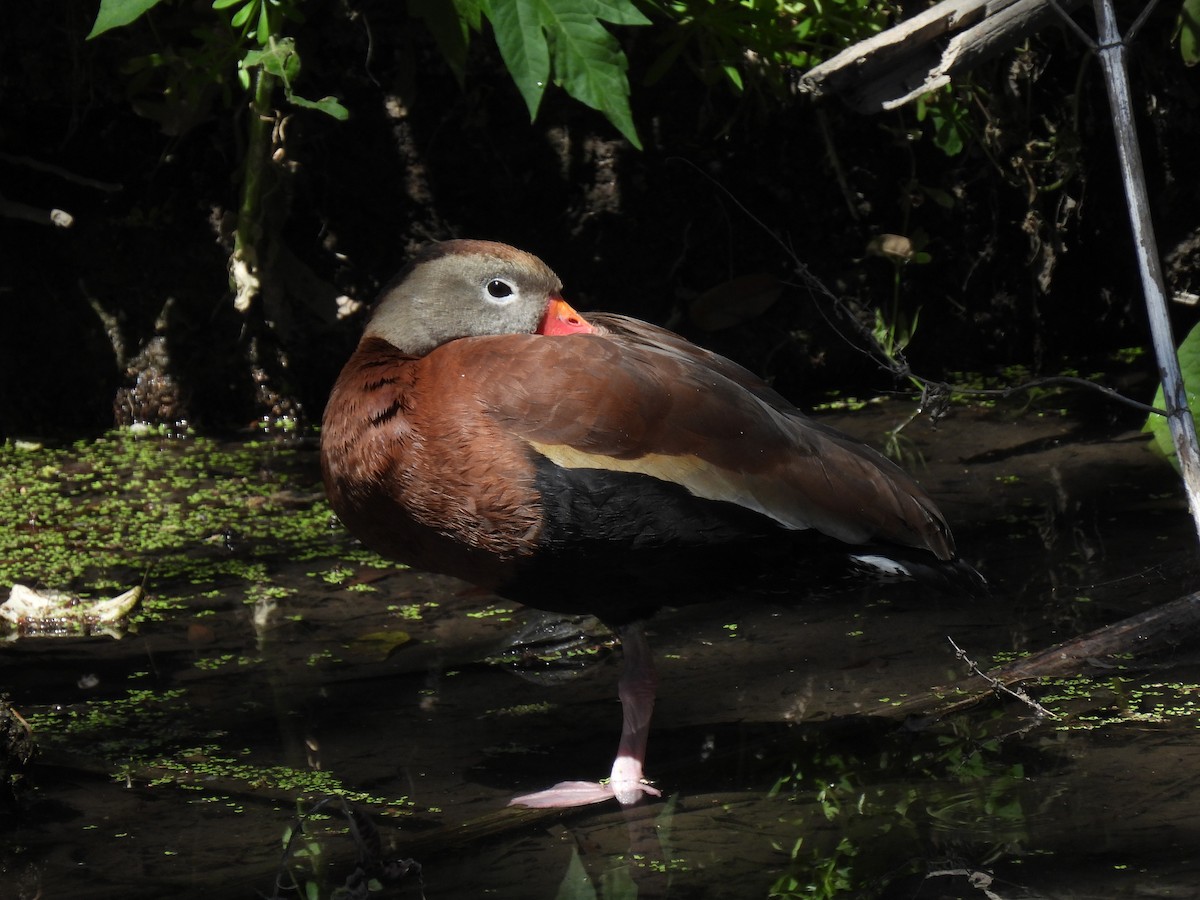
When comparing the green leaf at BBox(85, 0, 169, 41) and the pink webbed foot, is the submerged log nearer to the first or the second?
the pink webbed foot

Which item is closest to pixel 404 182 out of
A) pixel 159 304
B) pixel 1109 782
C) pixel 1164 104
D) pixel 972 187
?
pixel 159 304

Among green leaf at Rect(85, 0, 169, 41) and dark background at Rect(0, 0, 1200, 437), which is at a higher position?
green leaf at Rect(85, 0, 169, 41)

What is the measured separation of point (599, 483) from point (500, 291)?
0.69m

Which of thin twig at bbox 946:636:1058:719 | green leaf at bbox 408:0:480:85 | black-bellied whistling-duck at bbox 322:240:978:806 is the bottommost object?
thin twig at bbox 946:636:1058:719

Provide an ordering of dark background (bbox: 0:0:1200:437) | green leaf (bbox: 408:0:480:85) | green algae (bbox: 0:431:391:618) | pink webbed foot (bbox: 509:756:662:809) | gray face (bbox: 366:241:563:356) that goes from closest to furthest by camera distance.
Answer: pink webbed foot (bbox: 509:756:662:809), gray face (bbox: 366:241:563:356), green leaf (bbox: 408:0:480:85), green algae (bbox: 0:431:391:618), dark background (bbox: 0:0:1200:437)

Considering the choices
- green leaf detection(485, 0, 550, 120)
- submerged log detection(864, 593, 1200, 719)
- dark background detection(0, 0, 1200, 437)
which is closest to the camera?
submerged log detection(864, 593, 1200, 719)

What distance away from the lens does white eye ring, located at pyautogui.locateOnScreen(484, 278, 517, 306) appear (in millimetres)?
3254

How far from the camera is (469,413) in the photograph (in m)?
2.81

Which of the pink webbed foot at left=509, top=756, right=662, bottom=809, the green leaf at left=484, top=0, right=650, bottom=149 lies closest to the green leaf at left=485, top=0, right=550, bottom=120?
the green leaf at left=484, top=0, right=650, bottom=149

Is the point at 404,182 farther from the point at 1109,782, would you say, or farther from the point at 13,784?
the point at 1109,782

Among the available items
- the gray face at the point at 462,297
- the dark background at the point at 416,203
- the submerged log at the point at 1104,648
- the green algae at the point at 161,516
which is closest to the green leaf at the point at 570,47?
the gray face at the point at 462,297

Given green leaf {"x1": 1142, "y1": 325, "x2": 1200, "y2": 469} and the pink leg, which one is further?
green leaf {"x1": 1142, "y1": 325, "x2": 1200, "y2": 469}

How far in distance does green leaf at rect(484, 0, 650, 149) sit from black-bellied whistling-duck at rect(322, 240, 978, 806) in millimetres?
569

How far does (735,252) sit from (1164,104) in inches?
78.1
